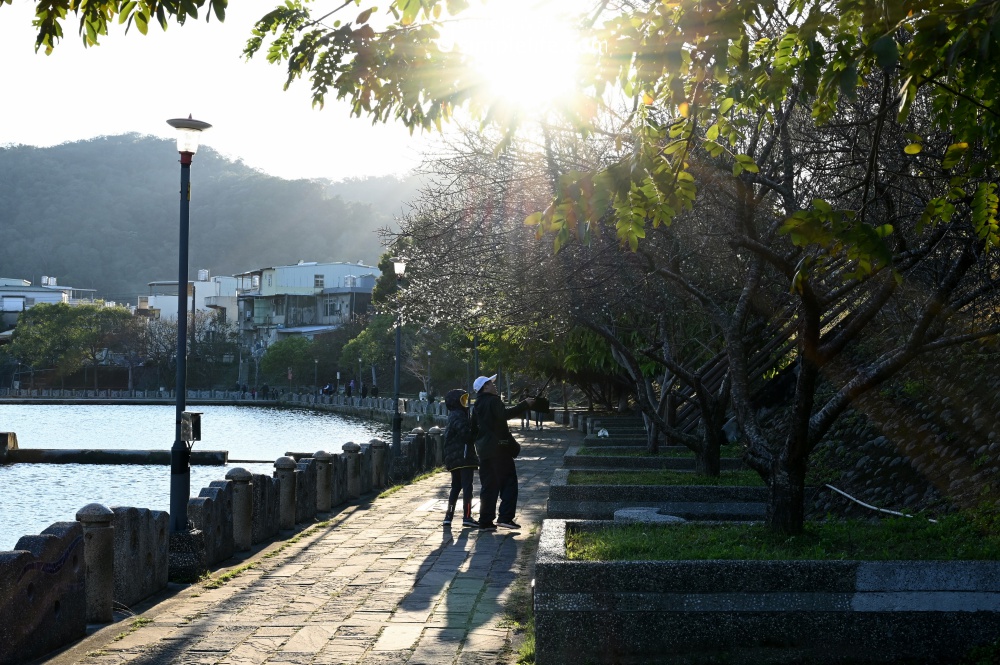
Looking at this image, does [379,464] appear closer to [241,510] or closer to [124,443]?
[241,510]

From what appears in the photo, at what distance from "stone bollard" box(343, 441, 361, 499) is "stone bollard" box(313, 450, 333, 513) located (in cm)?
152

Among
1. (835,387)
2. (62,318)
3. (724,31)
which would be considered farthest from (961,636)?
(62,318)

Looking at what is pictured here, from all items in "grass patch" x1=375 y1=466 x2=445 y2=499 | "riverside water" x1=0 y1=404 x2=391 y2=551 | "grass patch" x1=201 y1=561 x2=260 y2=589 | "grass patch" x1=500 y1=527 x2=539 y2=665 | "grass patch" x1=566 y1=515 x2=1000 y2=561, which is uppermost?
"grass patch" x1=566 y1=515 x2=1000 y2=561

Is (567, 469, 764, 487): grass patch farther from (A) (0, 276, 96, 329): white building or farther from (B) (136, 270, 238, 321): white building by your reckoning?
(A) (0, 276, 96, 329): white building

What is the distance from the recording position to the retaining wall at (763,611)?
19.5 ft

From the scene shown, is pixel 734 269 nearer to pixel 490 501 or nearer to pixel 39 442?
pixel 490 501

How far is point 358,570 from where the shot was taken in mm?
9703

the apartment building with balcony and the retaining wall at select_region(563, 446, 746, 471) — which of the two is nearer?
the retaining wall at select_region(563, 446, 746, 471)

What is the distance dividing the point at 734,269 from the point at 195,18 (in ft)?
31.5

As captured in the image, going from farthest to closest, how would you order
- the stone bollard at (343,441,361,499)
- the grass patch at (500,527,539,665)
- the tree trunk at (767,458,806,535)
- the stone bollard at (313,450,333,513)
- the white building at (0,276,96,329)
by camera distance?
the white building at (0,276,96,329) < the stone bollard at (343,441,361,499) < the stone bollard at (313,450,333,513) < the tree trunk at (767,458,806,535) < the grass patch at (500,527,539,665)

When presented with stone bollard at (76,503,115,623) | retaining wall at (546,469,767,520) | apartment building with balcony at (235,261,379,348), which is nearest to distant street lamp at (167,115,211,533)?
stone bollard at (76,503,115,623)

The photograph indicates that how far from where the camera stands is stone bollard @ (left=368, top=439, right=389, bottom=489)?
17.9m

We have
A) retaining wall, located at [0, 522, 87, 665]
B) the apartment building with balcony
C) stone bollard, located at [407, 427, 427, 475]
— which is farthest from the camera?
the apartment building with balcony

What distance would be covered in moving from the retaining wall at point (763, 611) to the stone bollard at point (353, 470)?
1031 cm
